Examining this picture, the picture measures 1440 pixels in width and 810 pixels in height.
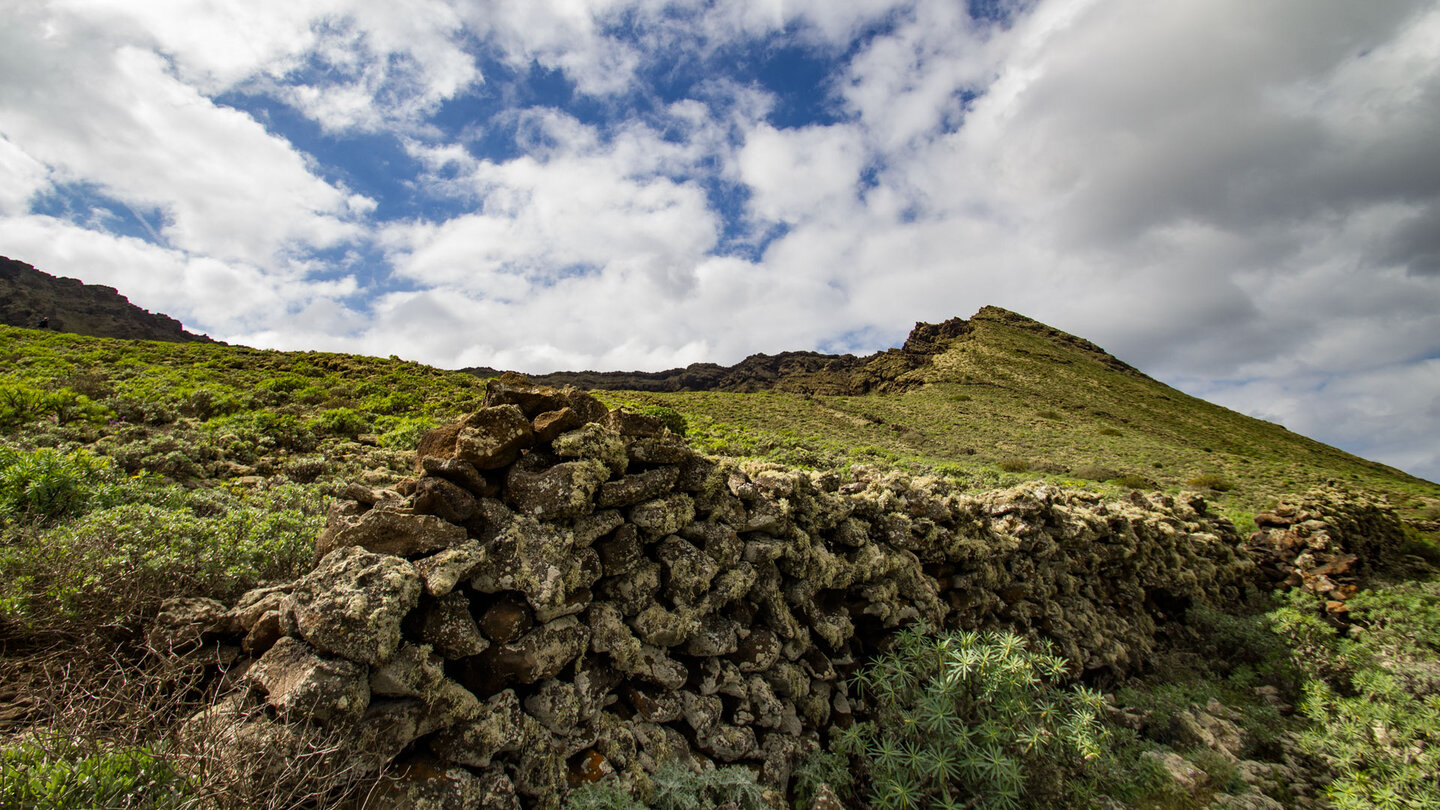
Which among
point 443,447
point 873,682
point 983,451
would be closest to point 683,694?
point 873,682

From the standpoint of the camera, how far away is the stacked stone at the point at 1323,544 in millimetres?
11242

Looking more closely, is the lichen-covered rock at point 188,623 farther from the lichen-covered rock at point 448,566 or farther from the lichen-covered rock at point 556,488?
the lichen-covered rock at point 556,488

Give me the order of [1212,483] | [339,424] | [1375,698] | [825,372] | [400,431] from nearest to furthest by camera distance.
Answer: [1375,698]
[400,431]
[339,424]
[1212,483]
[825,372]

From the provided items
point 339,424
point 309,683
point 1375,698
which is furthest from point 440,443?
point 1375,698

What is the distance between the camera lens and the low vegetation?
2939mm

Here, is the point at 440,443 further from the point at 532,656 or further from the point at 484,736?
the point at 484,736

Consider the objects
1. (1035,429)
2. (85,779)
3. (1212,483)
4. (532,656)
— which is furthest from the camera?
(1035,429)

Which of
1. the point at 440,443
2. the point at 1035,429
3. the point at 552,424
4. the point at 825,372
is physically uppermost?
the point at 825,372

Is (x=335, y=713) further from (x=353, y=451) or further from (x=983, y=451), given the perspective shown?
(x=983, y=451)

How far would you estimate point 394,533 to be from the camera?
350 centimetres

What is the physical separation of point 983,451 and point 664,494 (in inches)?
1291

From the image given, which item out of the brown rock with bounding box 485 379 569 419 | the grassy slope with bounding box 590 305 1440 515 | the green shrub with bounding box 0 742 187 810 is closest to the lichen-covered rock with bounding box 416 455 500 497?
the brown rock with bounding box 485 379 569 419

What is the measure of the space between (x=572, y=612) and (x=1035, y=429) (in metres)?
46.0

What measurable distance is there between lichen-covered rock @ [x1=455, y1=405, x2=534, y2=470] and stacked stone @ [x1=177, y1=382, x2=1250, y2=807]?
0.7 inches
